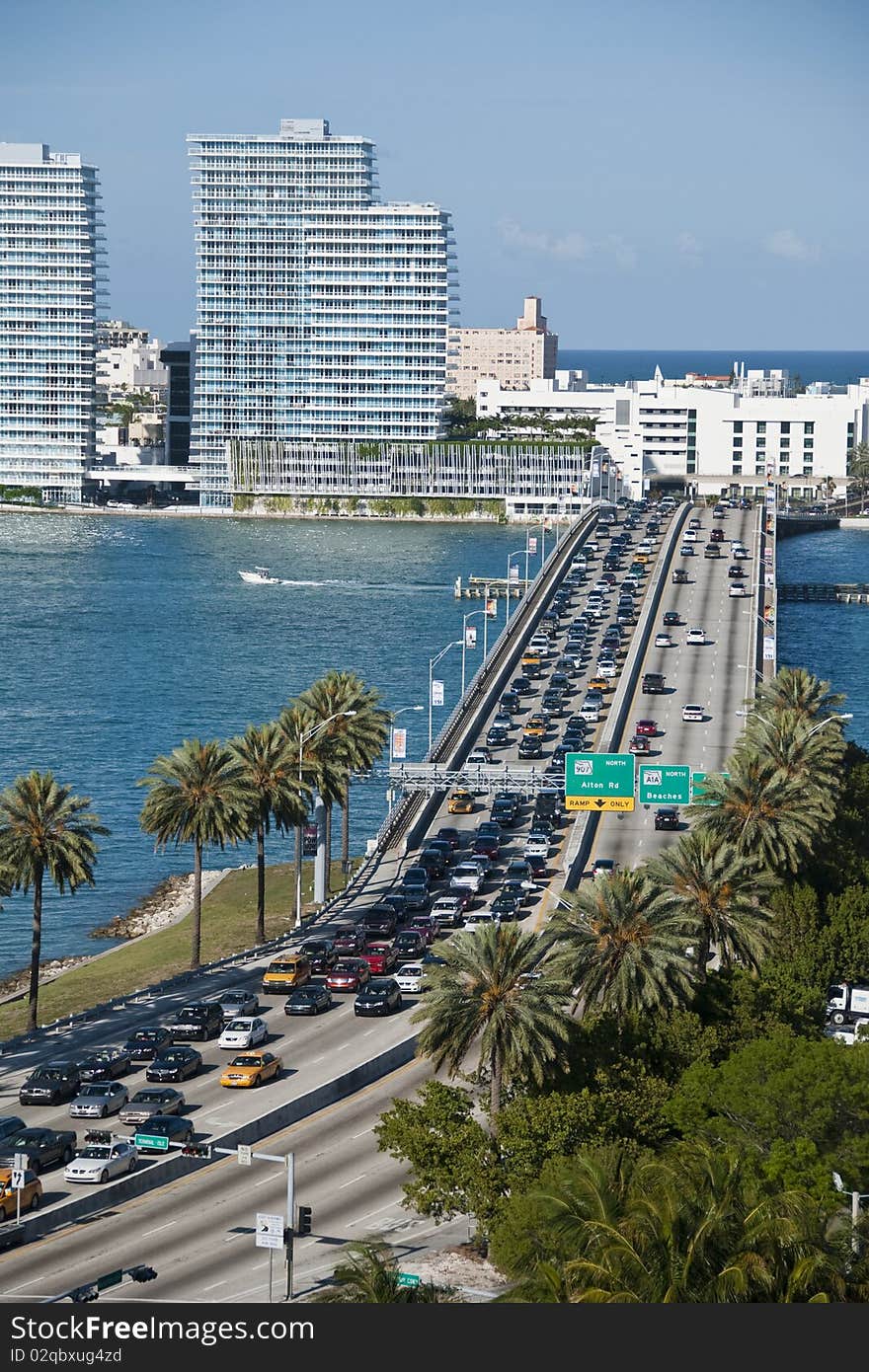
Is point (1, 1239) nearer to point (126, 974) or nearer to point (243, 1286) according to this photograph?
point (243, 1286)

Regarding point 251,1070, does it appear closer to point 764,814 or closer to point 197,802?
point 197,802

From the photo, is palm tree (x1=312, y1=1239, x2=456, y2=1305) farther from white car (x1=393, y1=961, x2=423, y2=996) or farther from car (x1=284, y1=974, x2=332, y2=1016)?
white car (x1=393, y1=961, x2=423, y2=996)

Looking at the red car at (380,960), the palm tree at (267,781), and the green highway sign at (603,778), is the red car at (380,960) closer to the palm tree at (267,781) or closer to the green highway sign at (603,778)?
the palm tree at (267,781)

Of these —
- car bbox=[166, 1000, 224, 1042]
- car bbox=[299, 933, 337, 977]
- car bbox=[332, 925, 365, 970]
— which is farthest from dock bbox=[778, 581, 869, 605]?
car bbox=[166, 1000, 224, 1042]

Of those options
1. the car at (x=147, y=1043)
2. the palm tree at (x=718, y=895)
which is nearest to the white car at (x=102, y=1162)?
the car at (x=147, y=1043)

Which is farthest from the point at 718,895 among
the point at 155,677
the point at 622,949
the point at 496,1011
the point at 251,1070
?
the point at 155,677

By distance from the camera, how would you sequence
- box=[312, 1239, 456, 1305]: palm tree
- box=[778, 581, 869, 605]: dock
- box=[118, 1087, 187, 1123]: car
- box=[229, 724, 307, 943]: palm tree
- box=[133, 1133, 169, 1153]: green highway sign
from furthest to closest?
1. box=[778, 581, 869, 605]: dock
2. box=[229, 724, 307, 943]: palm tree
3. box=[118, 1087, 187, 1123]: car
4. box=[133, 1133, 169, 1153]: green highway sign
5. box=[312, 1239, 456, 1305]: palm tree
